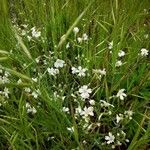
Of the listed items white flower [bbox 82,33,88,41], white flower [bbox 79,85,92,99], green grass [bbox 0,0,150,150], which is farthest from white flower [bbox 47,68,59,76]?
white flower [bbox 82,33,88,41]

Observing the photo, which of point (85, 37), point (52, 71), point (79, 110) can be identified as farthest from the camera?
point (85, 37)

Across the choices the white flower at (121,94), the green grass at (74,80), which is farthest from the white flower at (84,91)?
the white flower at (121,94)

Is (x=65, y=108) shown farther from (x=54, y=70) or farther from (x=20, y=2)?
(x=20, y=2)

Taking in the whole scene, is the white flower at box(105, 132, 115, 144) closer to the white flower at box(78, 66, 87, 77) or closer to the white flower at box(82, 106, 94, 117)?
the white flower at box(82, 106, 94, 117)

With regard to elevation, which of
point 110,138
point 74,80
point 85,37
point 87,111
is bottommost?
point 110,138

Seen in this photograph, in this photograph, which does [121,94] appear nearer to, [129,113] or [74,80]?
[129,113]

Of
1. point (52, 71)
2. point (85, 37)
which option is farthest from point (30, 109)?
point (85, 37)

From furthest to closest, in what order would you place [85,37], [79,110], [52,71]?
[85,37]
[52,71]
[79,110]

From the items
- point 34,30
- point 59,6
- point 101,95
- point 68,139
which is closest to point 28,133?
point 68,139
